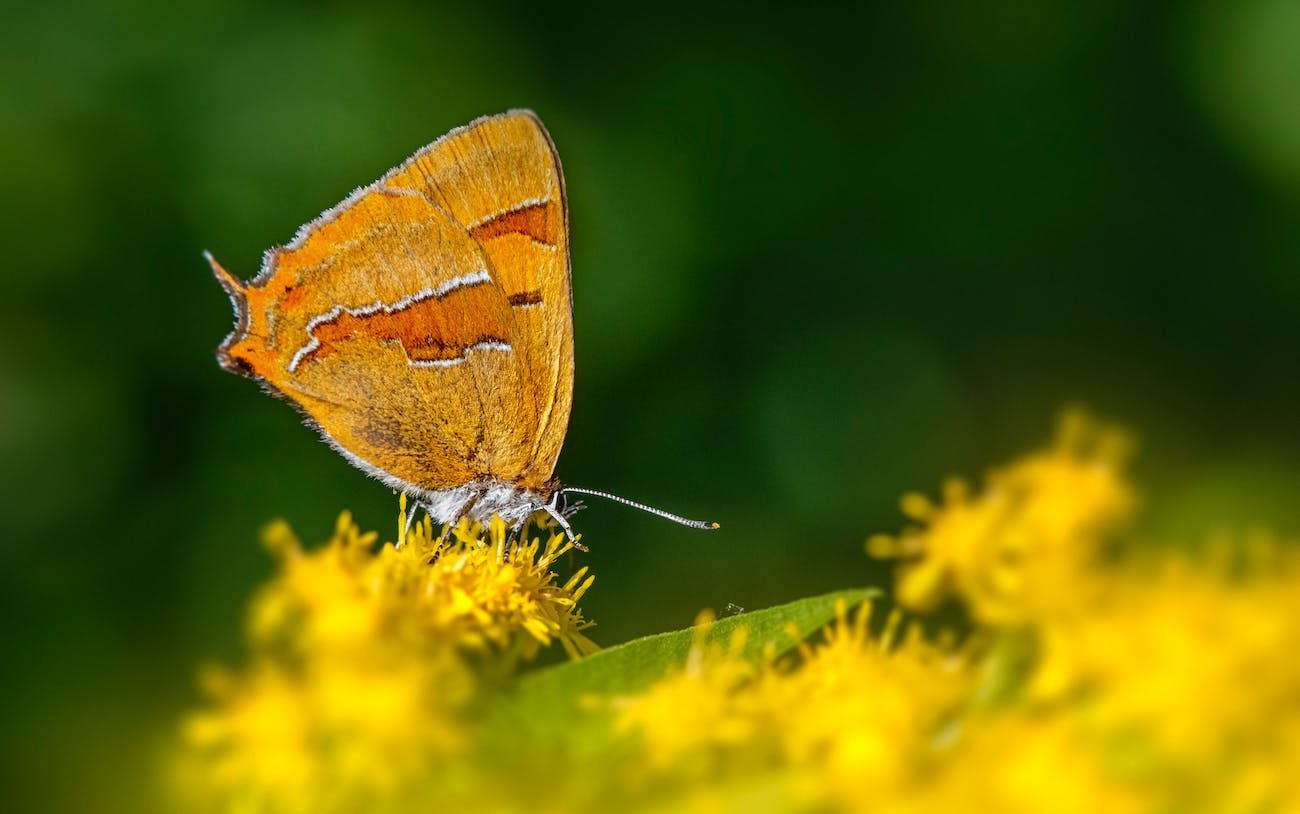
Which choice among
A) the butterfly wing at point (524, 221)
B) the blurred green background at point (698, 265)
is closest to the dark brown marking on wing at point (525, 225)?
the butterfly wing at point (524, 221)

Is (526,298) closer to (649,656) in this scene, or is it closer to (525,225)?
(525,225)

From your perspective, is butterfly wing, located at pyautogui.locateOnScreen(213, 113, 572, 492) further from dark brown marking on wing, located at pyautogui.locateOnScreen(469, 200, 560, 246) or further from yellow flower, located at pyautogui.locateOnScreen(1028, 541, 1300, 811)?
yellow flower, located at pyautogui.locateOnScreen(1028, 541, 1300, 811)

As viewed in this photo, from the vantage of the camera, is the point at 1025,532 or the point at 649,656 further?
the point at 649,656

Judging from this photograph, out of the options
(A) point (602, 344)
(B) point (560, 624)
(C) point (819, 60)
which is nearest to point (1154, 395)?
(C) point (819, 60)

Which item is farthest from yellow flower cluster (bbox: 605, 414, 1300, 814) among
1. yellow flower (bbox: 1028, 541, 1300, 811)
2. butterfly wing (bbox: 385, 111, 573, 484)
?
butterfly wing (bbox: 385, 111, 573, 484)

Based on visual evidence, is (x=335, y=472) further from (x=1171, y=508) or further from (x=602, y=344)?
(x=1171, y=508)

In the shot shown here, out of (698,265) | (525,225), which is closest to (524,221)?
(525,225)
